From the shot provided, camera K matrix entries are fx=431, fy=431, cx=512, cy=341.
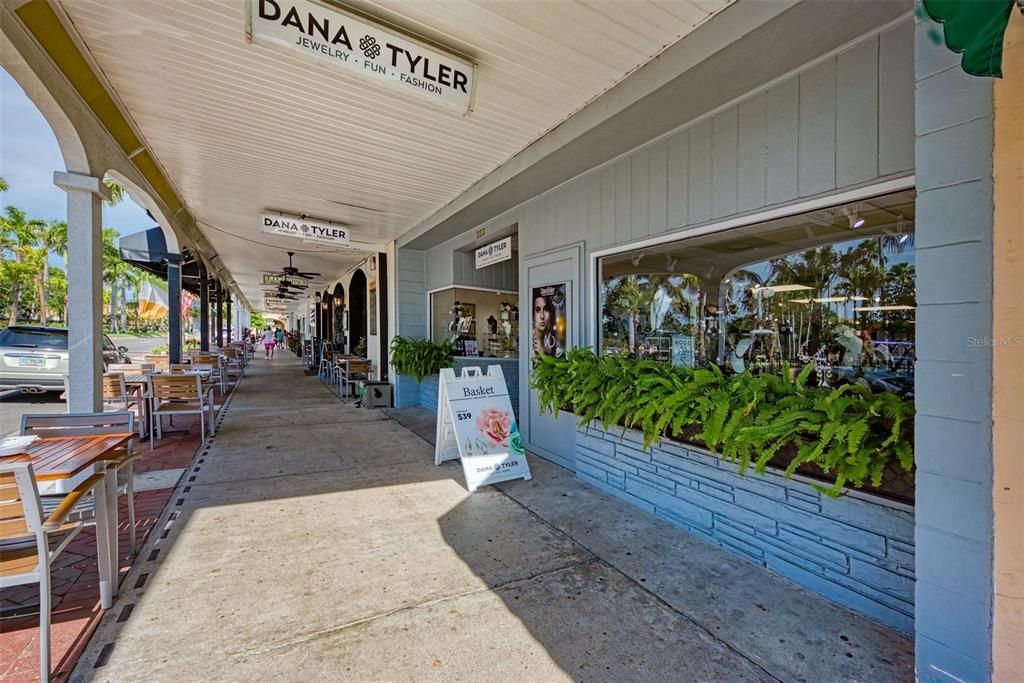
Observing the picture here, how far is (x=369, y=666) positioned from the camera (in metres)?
1.80

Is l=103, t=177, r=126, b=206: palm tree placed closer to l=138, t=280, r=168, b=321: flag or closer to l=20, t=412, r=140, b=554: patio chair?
l=20, t=412, r=140, b=554: patio chair

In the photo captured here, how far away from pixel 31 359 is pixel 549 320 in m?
8.97

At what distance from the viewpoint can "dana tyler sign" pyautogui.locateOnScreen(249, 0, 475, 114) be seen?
85.1 inches

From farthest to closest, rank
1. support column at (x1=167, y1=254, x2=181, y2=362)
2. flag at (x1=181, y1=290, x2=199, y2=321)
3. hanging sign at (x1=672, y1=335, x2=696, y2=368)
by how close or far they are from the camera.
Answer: flag at (x1=181, y1=290, x2=199, y2=321) < support column at (x1=167, y1=254, x2=181, y2=362) < hanging sign at (x1=672, y1=335, x2=696, y2=368)

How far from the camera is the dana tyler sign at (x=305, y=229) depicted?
5.85 m

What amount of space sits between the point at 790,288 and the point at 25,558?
4344mm

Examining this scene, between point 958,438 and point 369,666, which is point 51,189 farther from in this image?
point 958,438

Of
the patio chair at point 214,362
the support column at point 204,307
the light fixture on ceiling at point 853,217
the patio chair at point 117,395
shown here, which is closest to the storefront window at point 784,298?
the light fixture on ceiling at point 853,217

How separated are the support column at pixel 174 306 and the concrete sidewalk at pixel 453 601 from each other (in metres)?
4.92

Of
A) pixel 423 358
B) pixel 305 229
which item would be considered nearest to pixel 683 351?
pixel 423 358

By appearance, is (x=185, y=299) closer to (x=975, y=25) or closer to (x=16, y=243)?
(x=16, y=243)

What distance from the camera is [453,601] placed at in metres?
2.23

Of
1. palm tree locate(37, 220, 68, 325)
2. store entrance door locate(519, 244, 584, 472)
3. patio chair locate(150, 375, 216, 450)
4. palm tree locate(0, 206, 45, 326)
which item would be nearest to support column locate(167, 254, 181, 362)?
patio chair locate(150, 375, 216, 450)

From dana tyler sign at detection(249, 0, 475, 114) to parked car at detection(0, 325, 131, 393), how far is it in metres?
8.02
